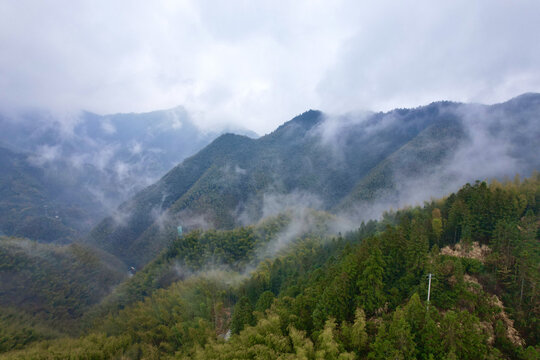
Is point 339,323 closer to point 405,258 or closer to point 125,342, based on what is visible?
point 405,258

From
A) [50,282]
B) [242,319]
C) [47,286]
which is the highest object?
[242,319]

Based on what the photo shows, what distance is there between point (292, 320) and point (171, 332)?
89.3 ft

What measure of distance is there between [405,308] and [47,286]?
106416 mm

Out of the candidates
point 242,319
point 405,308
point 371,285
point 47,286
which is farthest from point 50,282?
point 405,308

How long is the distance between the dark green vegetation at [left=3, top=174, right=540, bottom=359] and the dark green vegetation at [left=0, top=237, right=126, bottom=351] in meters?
26.6

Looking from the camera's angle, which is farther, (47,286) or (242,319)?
(47,286)

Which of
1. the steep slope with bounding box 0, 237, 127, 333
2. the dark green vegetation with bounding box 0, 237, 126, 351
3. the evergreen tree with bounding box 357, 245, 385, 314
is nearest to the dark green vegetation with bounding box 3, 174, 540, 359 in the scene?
the evergreen tree with bounding box 357, 245, 385, 314

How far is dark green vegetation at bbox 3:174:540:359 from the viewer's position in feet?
67.7

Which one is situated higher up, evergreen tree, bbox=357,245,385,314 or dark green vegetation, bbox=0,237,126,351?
evergreen tree, bbox=357,245,385,314

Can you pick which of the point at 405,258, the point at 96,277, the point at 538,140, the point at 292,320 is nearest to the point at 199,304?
the point at 292,320

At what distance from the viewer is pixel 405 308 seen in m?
21.9

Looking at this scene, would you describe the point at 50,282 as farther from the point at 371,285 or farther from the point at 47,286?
the point at 371,285

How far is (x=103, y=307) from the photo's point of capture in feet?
237

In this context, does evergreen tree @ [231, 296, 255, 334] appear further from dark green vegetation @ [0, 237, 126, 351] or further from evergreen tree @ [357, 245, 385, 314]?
dark green vegetation @ [0, 237, 126, 351]
